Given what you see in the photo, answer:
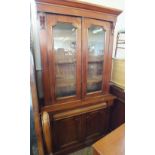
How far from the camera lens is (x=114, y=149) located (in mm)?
776

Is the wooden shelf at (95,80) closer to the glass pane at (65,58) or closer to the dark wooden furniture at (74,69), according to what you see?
the dark wooden furniture at (74,69)

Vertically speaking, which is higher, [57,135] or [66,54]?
[66,54]

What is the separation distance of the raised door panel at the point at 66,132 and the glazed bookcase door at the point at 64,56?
29cm

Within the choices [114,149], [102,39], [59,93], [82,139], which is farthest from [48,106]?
[102,39]

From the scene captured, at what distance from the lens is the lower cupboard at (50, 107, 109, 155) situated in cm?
162

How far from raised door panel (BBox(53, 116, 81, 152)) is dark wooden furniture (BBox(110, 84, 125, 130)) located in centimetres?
61

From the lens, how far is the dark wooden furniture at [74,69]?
1.33m

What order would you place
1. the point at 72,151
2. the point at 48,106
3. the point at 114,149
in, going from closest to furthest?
the point at 114,149
the point at 48,106
the point at 72,151

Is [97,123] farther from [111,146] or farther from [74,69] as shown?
[111,146]

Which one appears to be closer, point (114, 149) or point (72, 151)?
point (114, 149)

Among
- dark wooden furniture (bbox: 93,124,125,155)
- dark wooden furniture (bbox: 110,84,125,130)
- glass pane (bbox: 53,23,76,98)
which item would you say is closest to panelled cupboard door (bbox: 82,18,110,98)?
glass pane (bbox: 53,23,76,98)

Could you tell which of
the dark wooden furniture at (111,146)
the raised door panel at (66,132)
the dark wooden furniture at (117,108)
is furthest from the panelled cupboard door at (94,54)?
the dark wooden furniture at (111,146)
